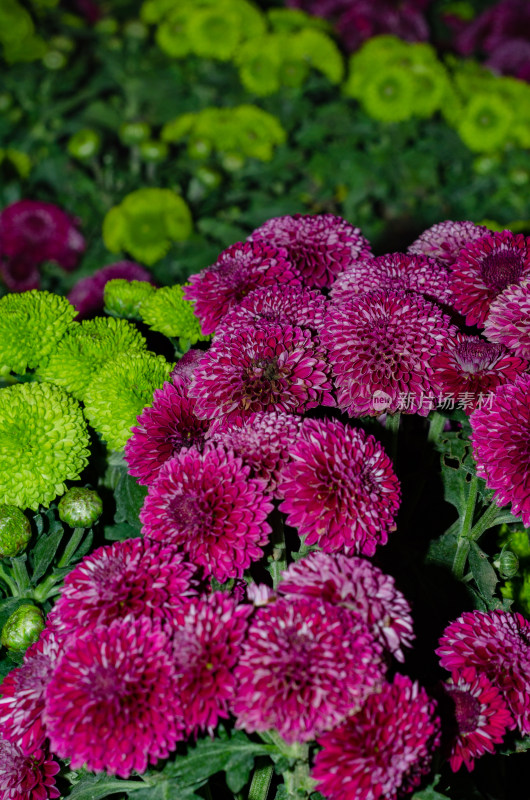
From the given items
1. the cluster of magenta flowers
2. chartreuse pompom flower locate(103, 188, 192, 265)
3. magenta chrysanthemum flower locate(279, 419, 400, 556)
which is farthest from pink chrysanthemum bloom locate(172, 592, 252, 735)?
chartreuse pompom flower locate(103, 188, 192, 265)

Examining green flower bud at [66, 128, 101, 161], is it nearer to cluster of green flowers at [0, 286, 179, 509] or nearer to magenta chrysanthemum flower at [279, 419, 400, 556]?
cluster of green flowers at [0, 286, 179, 509]

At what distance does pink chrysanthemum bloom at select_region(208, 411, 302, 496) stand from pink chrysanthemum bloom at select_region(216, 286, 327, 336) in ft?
0.56

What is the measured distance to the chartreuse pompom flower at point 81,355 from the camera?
109 cm

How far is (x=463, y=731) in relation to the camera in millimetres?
755

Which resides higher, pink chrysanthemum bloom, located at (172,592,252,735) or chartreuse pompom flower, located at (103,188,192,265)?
pink chrysanthemum bloom, located at (172,592,252,735)

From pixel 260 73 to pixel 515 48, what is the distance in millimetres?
1350

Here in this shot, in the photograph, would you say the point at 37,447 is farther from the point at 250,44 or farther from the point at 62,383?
the point at 250,44

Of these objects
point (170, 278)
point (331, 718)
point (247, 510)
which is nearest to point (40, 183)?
point (170, 278)

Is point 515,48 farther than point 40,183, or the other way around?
point 515,48

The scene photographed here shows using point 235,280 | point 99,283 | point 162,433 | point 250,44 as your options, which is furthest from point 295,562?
point 250,44

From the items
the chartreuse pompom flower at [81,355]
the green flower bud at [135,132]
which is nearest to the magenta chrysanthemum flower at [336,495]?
the chartreuse pompom flower at [81,355]

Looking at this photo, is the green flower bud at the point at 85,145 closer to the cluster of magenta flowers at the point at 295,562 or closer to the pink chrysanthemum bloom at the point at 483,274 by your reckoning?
the cluster of magenta flowers at the point at 295,562

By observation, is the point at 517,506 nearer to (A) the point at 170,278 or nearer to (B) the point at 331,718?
(B) the point at 331,718

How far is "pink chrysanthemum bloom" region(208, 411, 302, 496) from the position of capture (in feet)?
2.64
